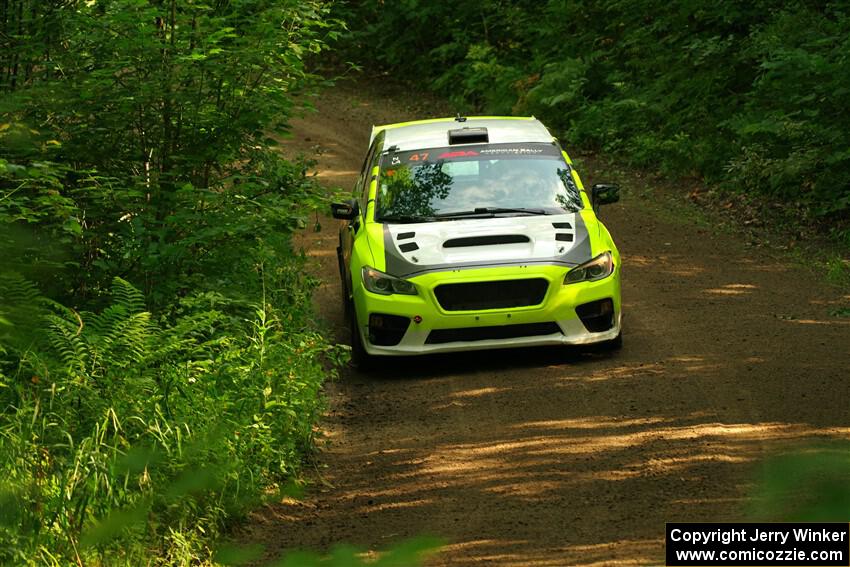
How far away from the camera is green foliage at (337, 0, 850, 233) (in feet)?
47.1

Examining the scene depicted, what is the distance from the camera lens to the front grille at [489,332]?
30.1 feet

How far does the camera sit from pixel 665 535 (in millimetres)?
5684

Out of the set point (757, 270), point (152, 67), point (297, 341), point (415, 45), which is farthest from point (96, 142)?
point (415, 45)

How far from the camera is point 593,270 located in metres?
9.35

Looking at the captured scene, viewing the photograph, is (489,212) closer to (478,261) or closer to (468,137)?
(478,261)

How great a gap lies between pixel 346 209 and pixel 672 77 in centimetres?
1153

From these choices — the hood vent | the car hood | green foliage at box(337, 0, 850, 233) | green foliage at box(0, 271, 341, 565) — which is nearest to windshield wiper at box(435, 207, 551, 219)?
the car hood

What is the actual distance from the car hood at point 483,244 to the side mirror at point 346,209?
0.41 metres

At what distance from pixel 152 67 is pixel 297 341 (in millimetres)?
2268

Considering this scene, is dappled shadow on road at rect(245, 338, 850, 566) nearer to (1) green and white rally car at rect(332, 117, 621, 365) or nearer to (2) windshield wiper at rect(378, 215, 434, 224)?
(1) green and white rally car at rect(332, 117, 621, 365)

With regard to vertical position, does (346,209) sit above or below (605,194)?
above

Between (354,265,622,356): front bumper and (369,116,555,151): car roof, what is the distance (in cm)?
187

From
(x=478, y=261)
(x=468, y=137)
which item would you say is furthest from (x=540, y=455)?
(x=468, y=137)

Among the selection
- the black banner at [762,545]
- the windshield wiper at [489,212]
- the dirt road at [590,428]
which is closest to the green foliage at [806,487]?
the black banner at [762,545]
